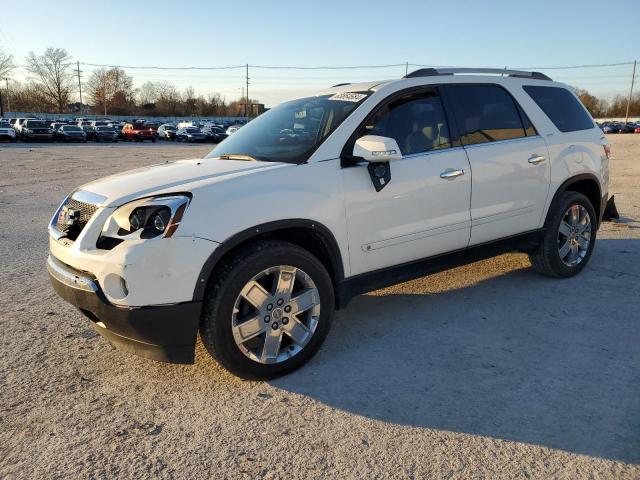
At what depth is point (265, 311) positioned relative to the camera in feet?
10.2

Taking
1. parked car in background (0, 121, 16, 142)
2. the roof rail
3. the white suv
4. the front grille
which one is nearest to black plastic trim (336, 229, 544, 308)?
the white suv

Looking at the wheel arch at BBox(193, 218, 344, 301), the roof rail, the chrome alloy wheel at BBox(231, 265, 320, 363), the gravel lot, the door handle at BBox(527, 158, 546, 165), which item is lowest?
the gravel lot

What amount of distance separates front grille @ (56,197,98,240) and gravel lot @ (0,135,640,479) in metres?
0.87

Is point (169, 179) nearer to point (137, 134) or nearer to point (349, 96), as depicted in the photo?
point (349, 96)

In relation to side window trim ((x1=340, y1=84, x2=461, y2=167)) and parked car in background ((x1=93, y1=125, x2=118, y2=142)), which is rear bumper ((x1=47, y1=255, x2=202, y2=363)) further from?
parked car in background ((x1=93, y1=125, x2=118, y2=142))

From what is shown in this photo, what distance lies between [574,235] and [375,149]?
112 inches

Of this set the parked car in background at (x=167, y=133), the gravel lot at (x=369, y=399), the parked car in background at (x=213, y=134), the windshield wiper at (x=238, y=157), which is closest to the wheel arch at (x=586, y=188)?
the gravel lot at (x=369, y=399)

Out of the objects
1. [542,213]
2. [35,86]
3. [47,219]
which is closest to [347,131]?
[542,213]

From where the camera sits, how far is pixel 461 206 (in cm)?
400

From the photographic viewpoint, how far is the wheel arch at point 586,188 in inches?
190

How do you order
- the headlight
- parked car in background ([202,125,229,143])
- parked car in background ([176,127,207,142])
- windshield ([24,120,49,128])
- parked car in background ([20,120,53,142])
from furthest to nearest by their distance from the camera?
parked car in background ([202,125,229,143])
parked car in background ([176,127,207,142])
windshield ([24,120,49,128])
parked car in background ([20,120,53,142])
the headlight

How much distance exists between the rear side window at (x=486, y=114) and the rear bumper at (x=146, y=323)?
8.34 ft

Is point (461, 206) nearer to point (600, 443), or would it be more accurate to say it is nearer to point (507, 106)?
point (507, 106)

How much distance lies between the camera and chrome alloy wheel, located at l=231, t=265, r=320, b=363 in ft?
10.0
